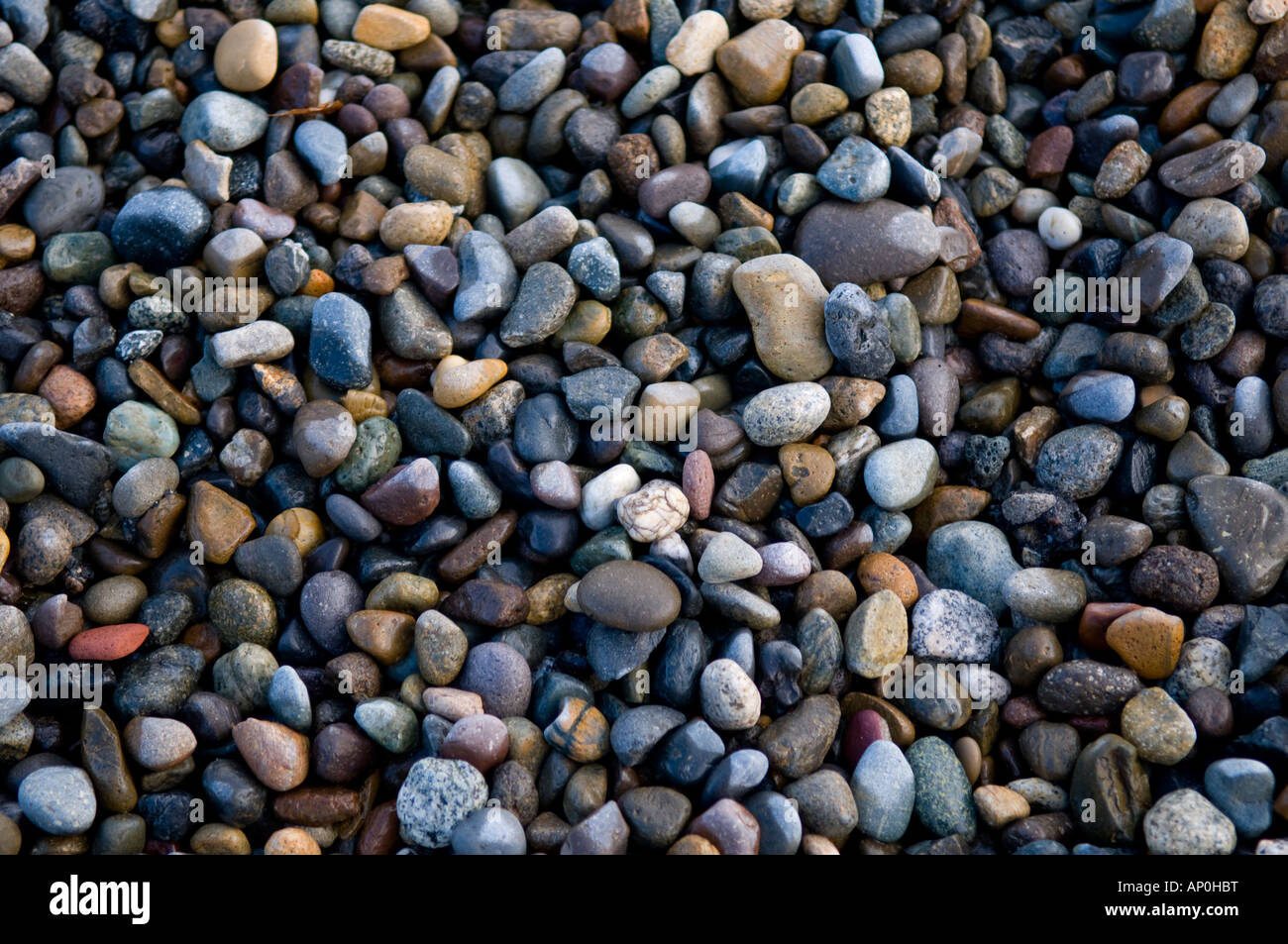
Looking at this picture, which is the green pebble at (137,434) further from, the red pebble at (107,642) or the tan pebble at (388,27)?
the tan pebble at (388,27)

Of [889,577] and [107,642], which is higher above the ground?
[889,577]

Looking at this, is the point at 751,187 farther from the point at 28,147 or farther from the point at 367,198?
the point at 28,147

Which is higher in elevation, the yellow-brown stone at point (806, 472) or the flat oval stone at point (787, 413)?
the flat oval stone at point (787, 413)

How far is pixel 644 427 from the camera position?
129 inches

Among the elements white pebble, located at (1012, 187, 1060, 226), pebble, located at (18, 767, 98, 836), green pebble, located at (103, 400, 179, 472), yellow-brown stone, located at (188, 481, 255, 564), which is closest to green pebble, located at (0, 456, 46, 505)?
→ green pebble, located at (103, 400, 179, 472)

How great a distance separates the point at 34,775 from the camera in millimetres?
2656

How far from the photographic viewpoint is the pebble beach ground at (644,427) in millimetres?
2756

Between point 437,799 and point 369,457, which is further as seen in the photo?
point 369,457

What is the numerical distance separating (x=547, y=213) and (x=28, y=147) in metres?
1.95

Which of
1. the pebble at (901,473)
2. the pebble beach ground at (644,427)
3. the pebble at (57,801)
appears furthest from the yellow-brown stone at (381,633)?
the pebble at (901,473)

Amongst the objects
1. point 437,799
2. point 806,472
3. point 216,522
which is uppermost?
point 806,472

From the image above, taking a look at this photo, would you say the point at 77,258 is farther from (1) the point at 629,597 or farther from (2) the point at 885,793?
(2) the point at 885,793

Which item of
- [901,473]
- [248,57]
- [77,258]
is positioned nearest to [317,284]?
[77,258]

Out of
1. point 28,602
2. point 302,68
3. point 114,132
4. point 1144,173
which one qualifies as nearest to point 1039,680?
point 1144,173
